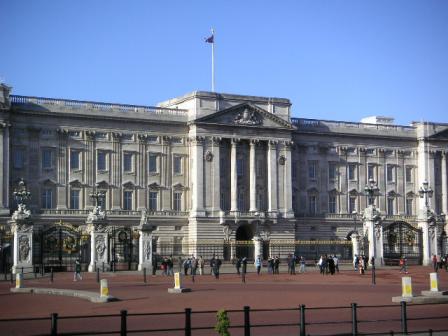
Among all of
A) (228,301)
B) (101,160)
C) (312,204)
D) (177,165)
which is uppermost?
(101,160)

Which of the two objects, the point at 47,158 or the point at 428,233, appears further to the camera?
the point at 47,158

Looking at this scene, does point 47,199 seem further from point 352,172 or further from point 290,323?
point 290,323

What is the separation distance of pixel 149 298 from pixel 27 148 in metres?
52.9

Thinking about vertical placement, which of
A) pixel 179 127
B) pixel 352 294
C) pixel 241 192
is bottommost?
pixel 352 294

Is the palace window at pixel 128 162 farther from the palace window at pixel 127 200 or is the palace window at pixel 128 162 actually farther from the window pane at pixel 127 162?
the palace window at pixel 127 200

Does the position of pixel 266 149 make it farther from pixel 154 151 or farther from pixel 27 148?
pixel 27 148

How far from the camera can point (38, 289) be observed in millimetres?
47469

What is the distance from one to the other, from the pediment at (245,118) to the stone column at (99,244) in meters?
29.4

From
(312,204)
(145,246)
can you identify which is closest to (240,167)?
(312,204)

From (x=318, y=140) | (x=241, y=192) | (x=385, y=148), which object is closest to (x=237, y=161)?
(x=241, y=192)

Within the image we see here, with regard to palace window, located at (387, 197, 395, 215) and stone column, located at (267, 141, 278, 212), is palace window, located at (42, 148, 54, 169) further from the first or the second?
palace window, located at (387, 197, 395, 215)

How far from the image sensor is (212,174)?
100 metres

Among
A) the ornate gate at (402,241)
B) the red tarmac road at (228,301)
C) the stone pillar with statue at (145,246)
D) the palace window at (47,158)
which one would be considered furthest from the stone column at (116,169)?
the ornate gate at (402,241)

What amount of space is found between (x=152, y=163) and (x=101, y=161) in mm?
5981
